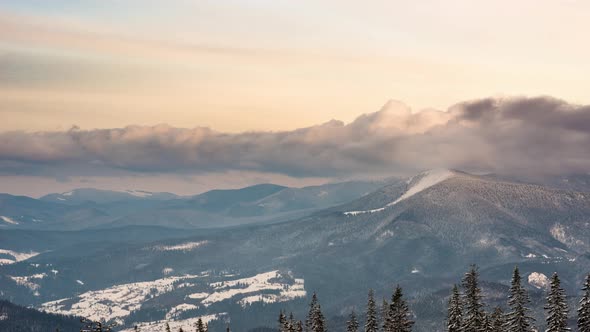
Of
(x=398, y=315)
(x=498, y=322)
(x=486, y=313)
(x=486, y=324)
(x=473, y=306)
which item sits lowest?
(x=498, y=322)

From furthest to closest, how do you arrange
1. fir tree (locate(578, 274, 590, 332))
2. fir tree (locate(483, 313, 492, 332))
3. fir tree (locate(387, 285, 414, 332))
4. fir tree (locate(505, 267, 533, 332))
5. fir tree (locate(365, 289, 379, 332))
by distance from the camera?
1. fir tree (locate(365, 289, 379, 332))
2. fir tree (locate(387, 285, 414, 332))
3. fir tree (locate(483, 313, 492, 332))
4. fir tree (locate(505, 267, 533, 332))
5. fir tree (locate(578, 274, 590, 332))

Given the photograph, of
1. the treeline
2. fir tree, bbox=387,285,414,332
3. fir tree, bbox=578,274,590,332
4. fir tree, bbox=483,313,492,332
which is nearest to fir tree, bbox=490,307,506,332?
the treeline

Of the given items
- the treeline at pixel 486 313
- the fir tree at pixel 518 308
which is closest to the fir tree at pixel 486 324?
the treeline at pixel 486 313

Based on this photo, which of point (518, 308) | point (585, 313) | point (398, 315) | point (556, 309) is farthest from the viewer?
point (398, 315)

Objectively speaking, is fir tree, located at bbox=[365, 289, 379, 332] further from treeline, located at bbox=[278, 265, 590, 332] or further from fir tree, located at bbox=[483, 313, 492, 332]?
fir tree, located at bbox=[483, 313, 492, 332]

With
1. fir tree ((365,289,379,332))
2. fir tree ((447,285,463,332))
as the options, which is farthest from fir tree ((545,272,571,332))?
fir tree ((365,289,379,332))

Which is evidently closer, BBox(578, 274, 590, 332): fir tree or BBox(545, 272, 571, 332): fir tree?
BBox(578, 274, 590, 332): fir tree

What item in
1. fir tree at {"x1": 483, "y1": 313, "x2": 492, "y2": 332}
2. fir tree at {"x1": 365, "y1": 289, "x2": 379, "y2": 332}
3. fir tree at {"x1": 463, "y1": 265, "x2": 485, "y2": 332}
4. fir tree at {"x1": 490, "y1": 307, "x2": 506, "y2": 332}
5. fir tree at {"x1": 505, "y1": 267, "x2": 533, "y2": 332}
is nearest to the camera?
A: fir tree at {"x1": 505, "y1": 267, "x2": 533, "y2": 332}

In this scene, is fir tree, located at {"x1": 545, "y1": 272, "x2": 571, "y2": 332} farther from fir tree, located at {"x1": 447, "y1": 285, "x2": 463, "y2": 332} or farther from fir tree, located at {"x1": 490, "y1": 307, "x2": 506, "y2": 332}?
fir tree, located at {"x1": 447, "y1": 285, "x2": 463, "y2": 332}

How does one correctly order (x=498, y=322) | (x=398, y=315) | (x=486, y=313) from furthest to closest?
(x=498, y=322), (x=486, y=313), (x=398, y=315)

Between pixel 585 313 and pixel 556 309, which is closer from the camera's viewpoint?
pixel 585 313

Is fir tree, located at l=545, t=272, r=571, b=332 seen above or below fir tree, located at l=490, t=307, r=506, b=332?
above

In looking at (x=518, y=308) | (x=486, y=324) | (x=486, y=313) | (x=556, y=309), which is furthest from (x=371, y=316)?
(x=556, y=309)

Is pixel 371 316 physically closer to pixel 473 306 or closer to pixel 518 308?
pixel 473 306
